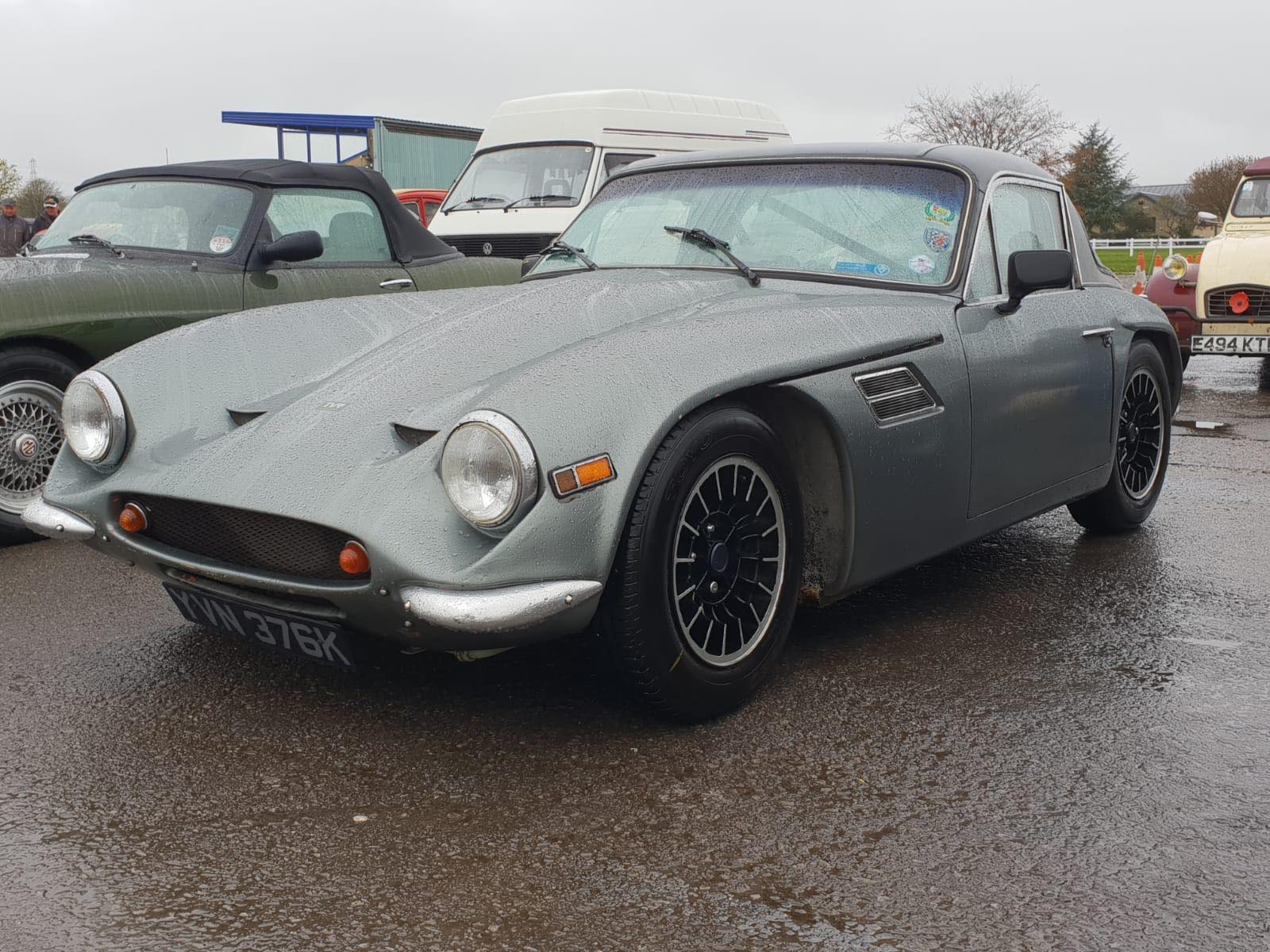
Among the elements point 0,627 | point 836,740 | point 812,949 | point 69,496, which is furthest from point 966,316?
point 0,627

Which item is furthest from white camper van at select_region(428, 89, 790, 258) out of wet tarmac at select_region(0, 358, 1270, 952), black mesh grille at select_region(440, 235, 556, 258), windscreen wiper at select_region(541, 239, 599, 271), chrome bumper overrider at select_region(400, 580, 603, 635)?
chrome bumper overrider at select_region(400, 580, 603, 635)

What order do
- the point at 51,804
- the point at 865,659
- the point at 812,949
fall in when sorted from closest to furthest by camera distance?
the point at 812,949
the point at 51,804
the point at 865,659

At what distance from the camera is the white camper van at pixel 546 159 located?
1084 centimetres

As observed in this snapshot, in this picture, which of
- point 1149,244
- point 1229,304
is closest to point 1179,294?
point 1229,304

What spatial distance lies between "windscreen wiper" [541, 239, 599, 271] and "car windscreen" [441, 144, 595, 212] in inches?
262

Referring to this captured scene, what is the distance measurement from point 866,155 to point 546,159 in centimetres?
775

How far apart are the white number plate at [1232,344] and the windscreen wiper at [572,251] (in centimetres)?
775

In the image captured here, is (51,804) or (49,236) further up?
(49,236)

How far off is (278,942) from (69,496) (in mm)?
1536

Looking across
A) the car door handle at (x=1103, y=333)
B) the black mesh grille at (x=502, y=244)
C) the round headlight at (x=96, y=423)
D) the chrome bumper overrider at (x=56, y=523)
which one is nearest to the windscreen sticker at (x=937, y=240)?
the car door handle at (x=1103, y=333)

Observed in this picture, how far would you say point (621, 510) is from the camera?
8.77 feet

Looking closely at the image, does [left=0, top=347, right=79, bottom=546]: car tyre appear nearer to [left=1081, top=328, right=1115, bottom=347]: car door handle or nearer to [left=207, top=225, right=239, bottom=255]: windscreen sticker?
[left=207, top=225, right=239, bottom=255]: windscreen sticker

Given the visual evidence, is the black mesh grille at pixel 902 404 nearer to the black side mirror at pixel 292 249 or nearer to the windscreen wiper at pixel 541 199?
the black side mirror at pixel 292 249

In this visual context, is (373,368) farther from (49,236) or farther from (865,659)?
(49,236)
